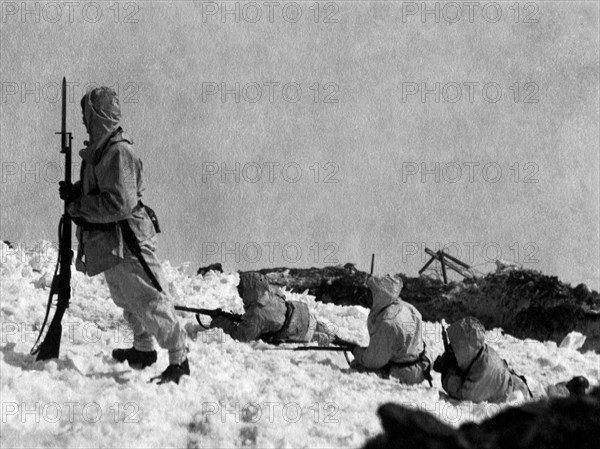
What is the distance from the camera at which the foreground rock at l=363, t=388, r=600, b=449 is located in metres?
2.46

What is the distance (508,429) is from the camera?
→ 2660mm

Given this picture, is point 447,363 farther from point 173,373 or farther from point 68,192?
point 68,192

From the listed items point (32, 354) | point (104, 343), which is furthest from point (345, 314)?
point (32, 354)

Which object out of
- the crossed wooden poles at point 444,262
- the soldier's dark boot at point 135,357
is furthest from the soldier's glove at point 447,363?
the crossed wooden poles at point 444,262

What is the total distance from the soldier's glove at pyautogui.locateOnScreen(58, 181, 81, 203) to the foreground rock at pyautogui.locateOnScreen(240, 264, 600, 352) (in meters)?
11.6

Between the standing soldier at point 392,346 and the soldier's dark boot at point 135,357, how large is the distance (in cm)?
268

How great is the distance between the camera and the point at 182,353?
6793 millimetres

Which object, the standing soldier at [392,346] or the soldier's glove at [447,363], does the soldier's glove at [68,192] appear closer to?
the standing soldier at [392,346]

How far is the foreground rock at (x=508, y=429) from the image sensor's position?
246cm

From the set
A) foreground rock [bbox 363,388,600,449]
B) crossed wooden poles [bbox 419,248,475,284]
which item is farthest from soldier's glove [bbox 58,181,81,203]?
crossed wooden poles [bbox 419,248,475,284]

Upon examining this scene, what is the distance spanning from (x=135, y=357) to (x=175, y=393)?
3.04 feet

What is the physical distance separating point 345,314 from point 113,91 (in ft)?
24.2

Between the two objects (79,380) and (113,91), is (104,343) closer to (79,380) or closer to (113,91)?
(79,380)

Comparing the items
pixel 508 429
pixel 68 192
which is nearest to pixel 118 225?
pixel 68 192
